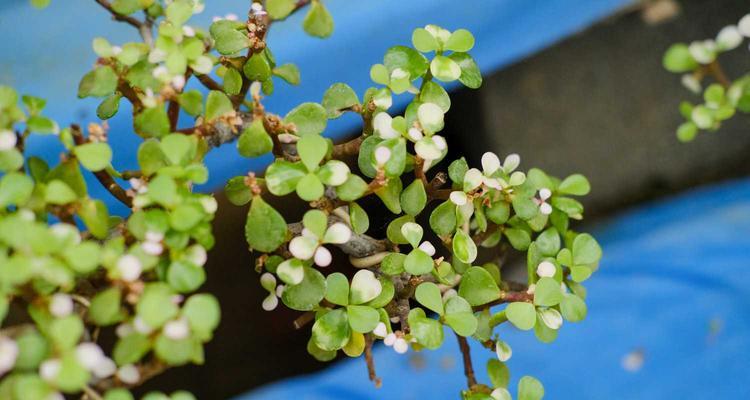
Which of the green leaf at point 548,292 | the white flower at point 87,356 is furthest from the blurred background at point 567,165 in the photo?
the white flower at point 87,356

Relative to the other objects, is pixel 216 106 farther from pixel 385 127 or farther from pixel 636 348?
pixel 636 348

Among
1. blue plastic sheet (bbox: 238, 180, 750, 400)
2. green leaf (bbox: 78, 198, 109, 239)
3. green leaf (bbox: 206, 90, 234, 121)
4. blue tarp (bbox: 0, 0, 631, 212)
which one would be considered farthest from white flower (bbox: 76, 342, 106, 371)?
blue plastic sheet (bbox: 238, 180, 750, 400)

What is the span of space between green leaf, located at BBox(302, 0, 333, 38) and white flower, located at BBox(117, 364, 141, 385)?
283 millimetres

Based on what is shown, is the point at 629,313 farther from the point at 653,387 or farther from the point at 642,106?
the point at 642,106

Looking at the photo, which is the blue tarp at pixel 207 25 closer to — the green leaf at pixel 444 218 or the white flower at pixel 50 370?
the green leaf at pixel 444 218

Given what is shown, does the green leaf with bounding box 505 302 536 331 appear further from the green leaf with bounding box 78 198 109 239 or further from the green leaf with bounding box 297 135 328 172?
the green leaf with bounding box 78 198 109 239

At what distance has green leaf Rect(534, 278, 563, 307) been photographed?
55 centimetres

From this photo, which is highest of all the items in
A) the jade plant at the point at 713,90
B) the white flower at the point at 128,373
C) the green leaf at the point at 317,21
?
the jade plant at the point at 713,90

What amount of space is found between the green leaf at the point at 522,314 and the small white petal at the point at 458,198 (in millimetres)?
90

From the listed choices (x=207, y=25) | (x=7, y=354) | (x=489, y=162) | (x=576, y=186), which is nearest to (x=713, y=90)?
(x=576, y=186)

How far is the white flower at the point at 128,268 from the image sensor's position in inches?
17.1

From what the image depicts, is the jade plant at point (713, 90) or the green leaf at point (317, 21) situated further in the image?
the jade plant at point (713, 90)

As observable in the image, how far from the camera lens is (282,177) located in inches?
20.1

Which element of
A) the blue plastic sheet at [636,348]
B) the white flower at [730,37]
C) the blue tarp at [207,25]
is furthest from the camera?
the blue plastic sheet at [636,348]
